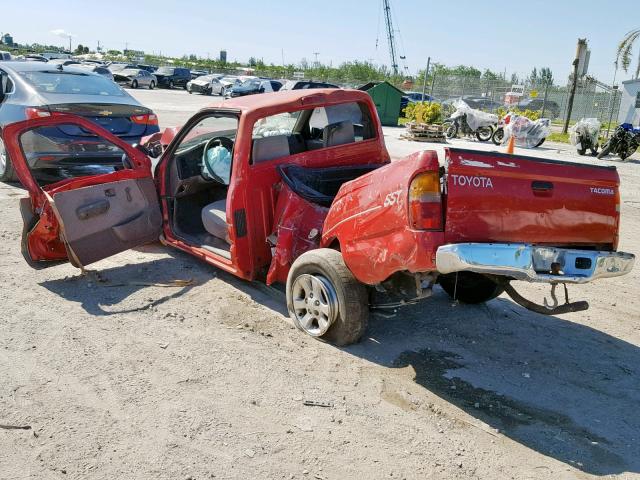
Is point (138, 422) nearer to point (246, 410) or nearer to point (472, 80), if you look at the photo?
point (246, 410)

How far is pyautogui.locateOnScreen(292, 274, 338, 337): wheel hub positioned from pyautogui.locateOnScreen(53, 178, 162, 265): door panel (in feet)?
6.42

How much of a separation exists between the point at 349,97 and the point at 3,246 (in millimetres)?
4031

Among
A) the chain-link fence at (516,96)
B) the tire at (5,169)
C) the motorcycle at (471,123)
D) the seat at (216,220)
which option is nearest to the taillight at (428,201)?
the seat at (216,220)

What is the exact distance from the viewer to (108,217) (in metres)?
5.18

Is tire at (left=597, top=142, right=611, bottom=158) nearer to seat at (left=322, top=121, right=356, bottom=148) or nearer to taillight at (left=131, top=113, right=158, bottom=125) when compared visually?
taillight at (left=131, top=113, right=158, bottom=125)

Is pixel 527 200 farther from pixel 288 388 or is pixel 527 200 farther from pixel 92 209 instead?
pixel 92 209

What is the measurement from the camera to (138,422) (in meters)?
3.18

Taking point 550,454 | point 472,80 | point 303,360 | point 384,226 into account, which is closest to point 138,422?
point 303,360

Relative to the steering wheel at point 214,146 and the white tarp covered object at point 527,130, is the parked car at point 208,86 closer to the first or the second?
the white tarp covered object at point 527,130

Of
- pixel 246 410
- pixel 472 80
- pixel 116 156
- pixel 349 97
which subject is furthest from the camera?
pixel 472 80

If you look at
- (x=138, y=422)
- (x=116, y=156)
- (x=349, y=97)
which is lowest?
(x=138, y=422)

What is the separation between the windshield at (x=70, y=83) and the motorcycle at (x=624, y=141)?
14.1 metres

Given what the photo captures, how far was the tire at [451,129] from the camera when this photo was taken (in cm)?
2127

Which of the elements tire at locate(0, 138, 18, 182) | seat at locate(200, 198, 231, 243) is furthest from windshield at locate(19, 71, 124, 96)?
seat at locate(200, 198, 231, 243)
